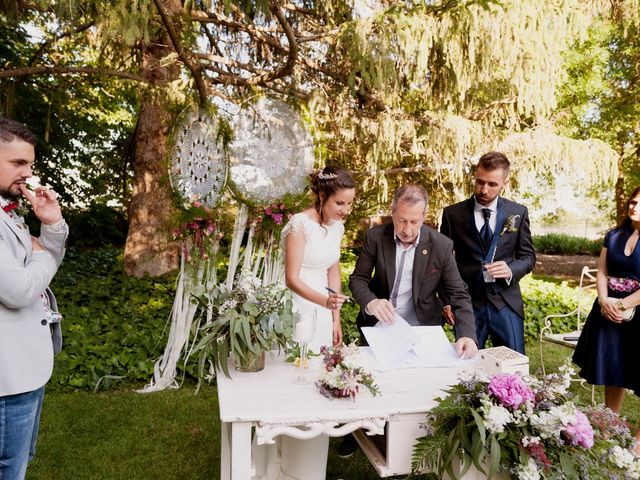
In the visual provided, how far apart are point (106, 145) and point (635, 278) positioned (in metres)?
10.7

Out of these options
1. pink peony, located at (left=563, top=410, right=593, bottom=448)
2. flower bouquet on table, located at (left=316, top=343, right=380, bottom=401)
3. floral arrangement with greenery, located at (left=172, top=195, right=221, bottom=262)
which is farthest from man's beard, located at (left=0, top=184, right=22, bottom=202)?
floral arrangement with greenery, located at (left=172, top=195, right=221, bottom=262)

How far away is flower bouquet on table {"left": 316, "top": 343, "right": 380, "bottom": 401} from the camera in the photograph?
183cm

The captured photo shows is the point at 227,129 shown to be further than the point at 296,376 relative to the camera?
Yes

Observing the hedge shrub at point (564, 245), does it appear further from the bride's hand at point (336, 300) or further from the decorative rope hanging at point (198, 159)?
the bride's hand at point (336, 300)

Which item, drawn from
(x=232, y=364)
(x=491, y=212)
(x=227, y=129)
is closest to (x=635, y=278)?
(x=491, y=212)

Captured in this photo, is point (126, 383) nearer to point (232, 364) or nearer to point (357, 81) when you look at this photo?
point (232, 364)

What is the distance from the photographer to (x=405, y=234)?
8.45 feet

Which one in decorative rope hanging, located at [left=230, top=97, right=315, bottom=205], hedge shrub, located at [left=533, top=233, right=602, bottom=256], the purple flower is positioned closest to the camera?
the purple flower

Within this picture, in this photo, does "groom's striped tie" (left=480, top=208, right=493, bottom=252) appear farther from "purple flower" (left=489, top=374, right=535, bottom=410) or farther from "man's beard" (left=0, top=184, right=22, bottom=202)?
"man's beard" (left=0, top=184, right=22, bottom=202)

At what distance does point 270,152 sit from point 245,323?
2170 millimetres

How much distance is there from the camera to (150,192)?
633 centimetres

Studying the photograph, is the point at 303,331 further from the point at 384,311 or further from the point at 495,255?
the point at 495,255

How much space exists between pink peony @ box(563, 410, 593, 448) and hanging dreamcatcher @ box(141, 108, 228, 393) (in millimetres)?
2746

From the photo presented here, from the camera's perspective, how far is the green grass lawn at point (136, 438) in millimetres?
3004
